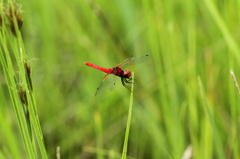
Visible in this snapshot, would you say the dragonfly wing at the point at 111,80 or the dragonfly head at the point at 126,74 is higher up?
the dragonfly head at the point at 126,74

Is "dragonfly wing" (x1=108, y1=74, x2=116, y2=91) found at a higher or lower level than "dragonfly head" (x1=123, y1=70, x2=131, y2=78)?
lower

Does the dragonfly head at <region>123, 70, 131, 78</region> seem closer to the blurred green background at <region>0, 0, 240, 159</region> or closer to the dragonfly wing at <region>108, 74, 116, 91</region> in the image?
the dragonfly wing at <region>108, 74, 116, 91</region>

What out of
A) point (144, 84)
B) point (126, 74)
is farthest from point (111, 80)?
point (144, 84)

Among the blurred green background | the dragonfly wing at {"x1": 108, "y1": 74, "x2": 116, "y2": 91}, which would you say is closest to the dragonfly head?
the dragonfly wing at {"x1": 108, "y1": 74, "x2": 116, "y2": 91}

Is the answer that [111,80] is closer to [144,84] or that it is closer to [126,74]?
[126,74]

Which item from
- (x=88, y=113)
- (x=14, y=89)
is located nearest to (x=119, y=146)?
(x=88, y=113)

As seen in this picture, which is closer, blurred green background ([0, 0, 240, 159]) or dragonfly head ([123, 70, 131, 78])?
dragonfly head ([123, 70, 131, 78])

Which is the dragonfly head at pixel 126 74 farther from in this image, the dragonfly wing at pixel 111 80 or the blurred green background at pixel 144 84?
the blurred green background at pixel 144 84

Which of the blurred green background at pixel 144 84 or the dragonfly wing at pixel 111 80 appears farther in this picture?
the blurred green background at pixel 144 84

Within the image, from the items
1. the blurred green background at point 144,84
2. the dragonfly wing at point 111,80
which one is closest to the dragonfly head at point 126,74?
the dragonfly wing at point 111,80
